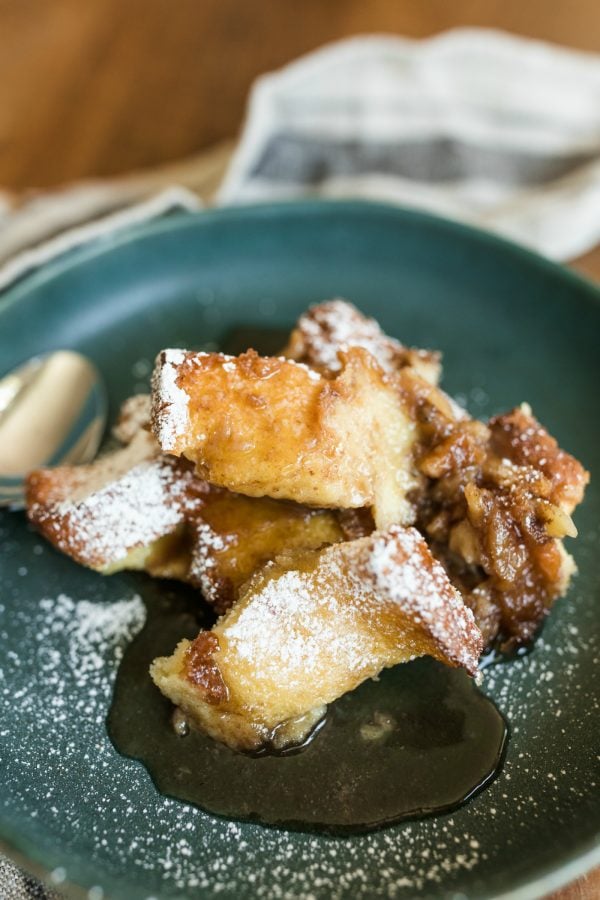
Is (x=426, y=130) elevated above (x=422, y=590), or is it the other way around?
(x=426, y=130)

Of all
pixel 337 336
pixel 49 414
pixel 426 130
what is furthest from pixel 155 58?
pixel 337 336

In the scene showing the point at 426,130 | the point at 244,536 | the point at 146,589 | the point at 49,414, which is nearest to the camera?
the point at 244,536

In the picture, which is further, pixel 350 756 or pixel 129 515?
Answer: pixel 129 515

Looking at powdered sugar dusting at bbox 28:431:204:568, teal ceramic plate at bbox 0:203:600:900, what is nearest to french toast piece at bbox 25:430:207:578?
powdered sugar dusting at bbox 28:431:204:568

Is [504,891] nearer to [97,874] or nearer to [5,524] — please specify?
[97,874]

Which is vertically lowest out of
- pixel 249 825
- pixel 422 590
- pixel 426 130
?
pixel 249 825

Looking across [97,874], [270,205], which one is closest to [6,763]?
[97,874]

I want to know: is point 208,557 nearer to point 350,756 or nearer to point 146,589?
point 146,589
